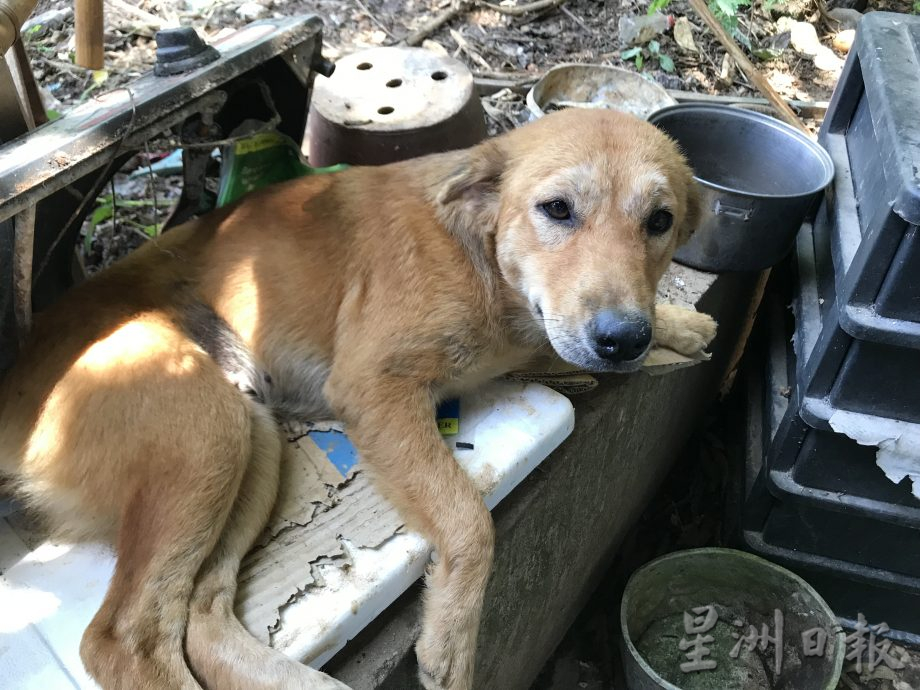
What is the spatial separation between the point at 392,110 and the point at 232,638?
110 inches

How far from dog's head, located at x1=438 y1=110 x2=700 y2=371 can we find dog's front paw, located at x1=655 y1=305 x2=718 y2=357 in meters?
0.49

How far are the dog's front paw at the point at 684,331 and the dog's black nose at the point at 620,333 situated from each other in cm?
89

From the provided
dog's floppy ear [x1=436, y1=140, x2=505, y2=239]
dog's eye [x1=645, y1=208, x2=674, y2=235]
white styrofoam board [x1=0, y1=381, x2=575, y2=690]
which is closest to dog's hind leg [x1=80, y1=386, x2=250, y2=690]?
white styrofoam board [x1=0, y1=381, x2=575, y2=690]

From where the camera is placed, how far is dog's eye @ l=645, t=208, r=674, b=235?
8.20 feet

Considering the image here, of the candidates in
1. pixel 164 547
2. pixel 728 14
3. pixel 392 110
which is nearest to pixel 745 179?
pixel 392 110

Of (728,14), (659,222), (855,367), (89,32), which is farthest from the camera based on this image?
(728,14)

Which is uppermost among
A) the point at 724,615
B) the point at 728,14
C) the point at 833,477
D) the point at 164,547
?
the point at 728,14

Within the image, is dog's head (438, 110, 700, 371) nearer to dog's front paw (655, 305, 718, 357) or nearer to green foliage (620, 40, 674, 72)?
dog's front paw (655, 305, 718, 357)

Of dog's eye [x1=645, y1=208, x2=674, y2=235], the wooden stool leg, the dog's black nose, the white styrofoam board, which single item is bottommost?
the white styrofoam board

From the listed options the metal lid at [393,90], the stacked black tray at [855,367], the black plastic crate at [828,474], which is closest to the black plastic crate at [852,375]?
the stacked black tray at [855,367]

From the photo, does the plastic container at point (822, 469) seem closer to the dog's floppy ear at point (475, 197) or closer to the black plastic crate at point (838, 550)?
the black plastic crate at point (838, 550)

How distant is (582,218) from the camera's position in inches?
95.9

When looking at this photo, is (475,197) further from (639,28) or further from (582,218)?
(639,28)

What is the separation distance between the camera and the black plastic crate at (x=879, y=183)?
2512 millimetres
